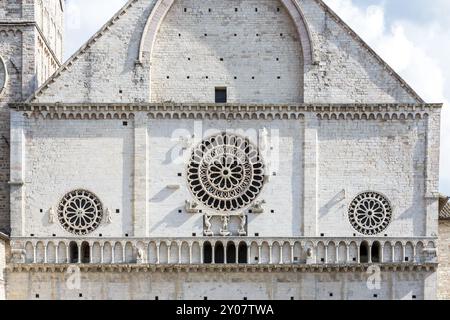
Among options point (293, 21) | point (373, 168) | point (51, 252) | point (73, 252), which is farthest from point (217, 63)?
point (51, 252)

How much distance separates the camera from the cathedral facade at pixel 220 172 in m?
23.7

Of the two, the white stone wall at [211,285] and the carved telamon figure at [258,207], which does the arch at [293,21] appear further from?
the white stone wall at [211,285]

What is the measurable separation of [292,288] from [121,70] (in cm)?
786

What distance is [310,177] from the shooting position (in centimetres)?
2409

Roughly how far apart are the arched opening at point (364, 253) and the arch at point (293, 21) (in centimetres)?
538

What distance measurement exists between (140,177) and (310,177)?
4.79 metres

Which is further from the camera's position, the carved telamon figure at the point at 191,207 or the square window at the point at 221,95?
the square window at the point at 221,95

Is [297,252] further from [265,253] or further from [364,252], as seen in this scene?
[364,252]

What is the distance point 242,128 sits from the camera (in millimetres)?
24359

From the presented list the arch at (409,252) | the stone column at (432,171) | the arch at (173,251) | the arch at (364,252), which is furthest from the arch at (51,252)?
the stone column at (432,171)

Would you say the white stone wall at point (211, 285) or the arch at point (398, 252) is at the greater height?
the arch at point (398, 252)
